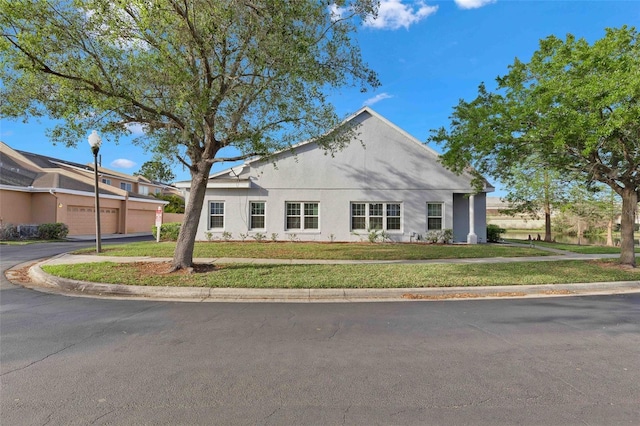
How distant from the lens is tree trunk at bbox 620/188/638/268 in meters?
11.2

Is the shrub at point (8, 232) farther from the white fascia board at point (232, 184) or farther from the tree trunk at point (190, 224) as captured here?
the tree trunk at point (190, 224)

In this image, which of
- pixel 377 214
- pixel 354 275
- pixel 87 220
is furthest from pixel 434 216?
pixel 87 220

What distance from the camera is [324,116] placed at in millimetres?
10219

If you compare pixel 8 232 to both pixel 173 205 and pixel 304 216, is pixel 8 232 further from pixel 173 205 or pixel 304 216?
pixel 173 205

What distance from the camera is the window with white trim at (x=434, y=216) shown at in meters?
18.3

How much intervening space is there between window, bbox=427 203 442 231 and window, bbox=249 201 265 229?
29.4 feet

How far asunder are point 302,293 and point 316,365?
3.74 meters

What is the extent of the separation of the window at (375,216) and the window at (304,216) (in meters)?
1.99

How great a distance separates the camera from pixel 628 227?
11.6 meters

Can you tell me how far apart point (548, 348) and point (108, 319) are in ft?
22.2

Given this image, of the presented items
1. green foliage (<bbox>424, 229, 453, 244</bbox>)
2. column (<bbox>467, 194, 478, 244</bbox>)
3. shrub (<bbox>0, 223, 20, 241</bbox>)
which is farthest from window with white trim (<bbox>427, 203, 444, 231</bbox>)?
shrub (<bbox>0, 223, 20, 241</bbox>)

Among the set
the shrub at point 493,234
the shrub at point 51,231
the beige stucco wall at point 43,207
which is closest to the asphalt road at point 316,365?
the shrub at point 493,234

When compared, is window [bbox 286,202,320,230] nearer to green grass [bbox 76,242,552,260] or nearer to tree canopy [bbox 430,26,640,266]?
green grass [bbox 76,242,552,260]

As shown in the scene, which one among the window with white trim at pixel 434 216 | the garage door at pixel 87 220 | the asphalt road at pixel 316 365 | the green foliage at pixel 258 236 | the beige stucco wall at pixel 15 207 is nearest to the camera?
the asphalt road at pixel 316 365
